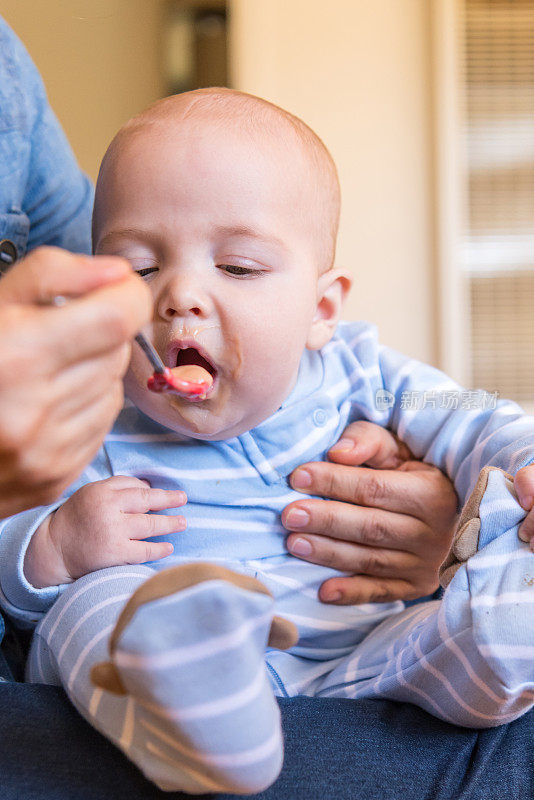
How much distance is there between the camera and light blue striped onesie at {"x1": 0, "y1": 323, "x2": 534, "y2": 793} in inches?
17.1

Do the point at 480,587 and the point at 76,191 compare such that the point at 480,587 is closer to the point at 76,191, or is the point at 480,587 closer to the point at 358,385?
the point at 358,385

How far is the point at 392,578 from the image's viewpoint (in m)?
0.85

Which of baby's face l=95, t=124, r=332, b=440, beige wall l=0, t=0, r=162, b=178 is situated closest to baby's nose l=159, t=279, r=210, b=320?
baby's face l=95, t=124, r=332, b=440

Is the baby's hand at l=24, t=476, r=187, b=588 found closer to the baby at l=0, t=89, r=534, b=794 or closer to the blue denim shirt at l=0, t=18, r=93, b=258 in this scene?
the baby at l=0, t=89, r=534, b=794

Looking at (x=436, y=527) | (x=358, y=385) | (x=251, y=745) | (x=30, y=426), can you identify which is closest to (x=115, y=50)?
(x=358, y=385)

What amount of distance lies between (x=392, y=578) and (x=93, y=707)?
43 cm

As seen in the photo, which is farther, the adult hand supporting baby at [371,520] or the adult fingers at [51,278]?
the adult hand supporting baby at [371,520]

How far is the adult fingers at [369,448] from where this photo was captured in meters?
0.84

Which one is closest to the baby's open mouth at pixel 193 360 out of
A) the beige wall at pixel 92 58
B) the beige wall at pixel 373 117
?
the beige wall at pixel 92 58

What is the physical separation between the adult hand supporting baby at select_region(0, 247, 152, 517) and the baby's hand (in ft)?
0.79

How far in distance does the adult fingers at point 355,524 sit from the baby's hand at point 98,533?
5.3 inches

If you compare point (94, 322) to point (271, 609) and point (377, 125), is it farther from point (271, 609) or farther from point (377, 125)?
point (377, 125)

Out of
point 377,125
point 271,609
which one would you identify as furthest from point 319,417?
point 377,125

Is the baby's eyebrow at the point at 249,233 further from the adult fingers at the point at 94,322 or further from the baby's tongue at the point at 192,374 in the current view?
the adult fingers at the point at 94,322
